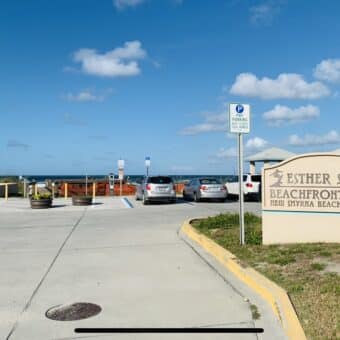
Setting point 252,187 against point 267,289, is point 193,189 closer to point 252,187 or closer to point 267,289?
point 252,187

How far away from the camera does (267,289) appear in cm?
580

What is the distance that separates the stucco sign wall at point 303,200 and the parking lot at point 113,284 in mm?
1894

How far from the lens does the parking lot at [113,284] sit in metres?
4.95

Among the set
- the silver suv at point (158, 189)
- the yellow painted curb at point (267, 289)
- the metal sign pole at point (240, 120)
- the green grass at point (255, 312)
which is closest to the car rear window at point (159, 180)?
the silver suv at point (158, 189)

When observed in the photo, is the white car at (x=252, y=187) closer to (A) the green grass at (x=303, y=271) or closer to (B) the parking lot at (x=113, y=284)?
(B) the parking lot at (x=113, y=284)

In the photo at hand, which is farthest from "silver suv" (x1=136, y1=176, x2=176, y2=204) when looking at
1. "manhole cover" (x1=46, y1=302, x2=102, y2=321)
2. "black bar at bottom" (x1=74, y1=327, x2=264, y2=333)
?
"black bar at bottom" (x1=74, y1=327, x2=264, y2=333)

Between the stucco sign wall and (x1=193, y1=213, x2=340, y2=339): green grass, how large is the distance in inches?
14.6

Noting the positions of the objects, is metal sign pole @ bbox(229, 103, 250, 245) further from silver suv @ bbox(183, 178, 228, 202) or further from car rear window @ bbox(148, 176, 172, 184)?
silver suv @ bbox(183, 178, 228, 202)

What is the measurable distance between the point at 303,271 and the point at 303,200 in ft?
8.97

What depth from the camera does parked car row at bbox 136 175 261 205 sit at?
898 inches

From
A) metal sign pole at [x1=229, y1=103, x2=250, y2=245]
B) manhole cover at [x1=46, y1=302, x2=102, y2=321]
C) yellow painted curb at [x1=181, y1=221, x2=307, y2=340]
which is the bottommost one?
manhole cover at [x1=46, y1=302, x2=102, y2=321]

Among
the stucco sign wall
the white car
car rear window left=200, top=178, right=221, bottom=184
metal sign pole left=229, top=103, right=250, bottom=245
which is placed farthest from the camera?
the white car

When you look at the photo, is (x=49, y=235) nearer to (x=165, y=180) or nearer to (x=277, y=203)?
(x=277, y=203)

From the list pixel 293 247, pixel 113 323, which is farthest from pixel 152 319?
pixel 293 247
